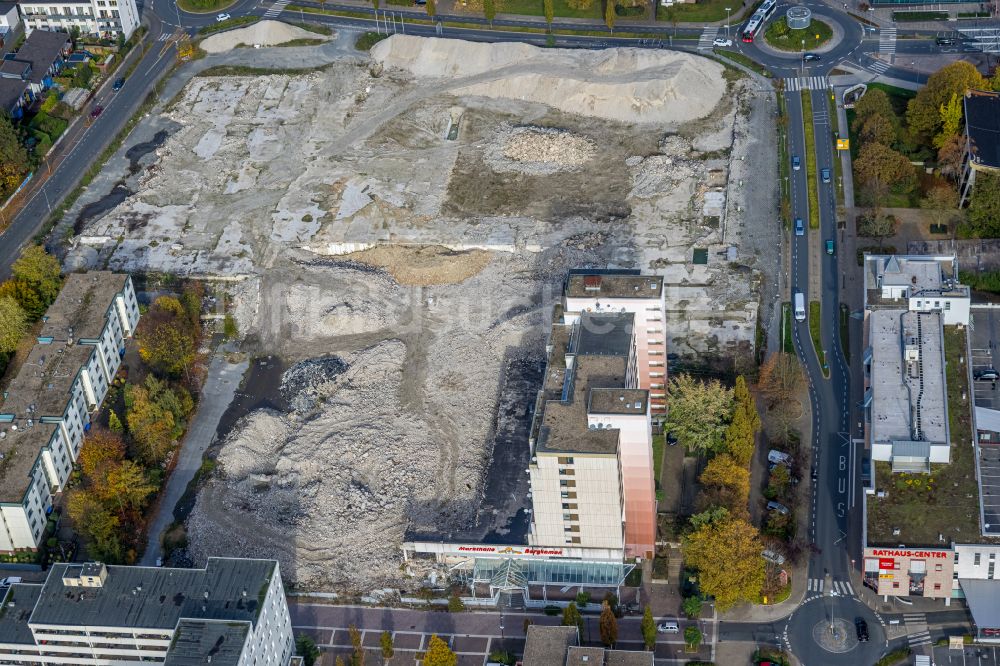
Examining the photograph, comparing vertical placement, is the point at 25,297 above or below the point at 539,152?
above

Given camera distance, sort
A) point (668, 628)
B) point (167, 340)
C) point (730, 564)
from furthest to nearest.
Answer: point (167, 340) < point (668, 628) < point (730, 564)

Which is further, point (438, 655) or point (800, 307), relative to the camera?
point (800, 307)

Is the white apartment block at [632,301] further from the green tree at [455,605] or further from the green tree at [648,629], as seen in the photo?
the green tree at [455,605]

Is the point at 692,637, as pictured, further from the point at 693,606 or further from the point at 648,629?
the point at 648,629

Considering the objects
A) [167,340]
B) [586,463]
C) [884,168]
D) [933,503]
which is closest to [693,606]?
[586,463]

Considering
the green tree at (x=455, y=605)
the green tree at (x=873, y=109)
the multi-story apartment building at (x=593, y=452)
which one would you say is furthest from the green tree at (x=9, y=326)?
the green tree at (x=873, y=109)

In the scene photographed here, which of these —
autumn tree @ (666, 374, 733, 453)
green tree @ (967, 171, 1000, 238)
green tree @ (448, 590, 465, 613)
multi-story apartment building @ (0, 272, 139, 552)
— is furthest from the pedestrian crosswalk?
multi-story apartment building @ (0, 272, 139, 552)

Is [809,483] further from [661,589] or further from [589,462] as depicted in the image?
[589,462]

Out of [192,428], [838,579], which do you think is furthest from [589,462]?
[192,428]
